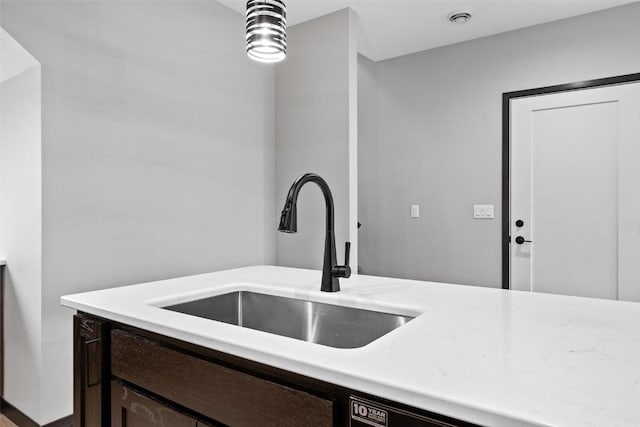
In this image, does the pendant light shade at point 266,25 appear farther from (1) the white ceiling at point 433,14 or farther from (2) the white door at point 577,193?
(2) the white door at point 577,193

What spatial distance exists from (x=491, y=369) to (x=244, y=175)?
2255 millimetres

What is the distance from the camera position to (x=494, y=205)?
3.20 meters

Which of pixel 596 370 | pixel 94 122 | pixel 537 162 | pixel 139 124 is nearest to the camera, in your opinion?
pixel 596 370

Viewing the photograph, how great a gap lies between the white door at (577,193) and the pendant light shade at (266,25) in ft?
8.10

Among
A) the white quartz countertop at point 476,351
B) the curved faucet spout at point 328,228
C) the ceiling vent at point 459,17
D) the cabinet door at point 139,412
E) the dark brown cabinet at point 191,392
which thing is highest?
the ceiling vent at point 459,17

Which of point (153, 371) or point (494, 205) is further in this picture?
point (494, 205)

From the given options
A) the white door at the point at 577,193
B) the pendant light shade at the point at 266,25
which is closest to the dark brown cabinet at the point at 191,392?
the pendant light shade at the point at 266,25

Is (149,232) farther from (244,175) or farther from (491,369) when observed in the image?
(491,369)

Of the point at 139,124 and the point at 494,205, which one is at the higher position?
the point at 139,124

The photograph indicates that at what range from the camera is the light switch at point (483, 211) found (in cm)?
322

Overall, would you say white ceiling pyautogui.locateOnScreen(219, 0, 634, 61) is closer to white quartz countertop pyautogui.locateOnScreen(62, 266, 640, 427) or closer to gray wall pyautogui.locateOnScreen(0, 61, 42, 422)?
gray wall pyautogui.locateOnScreen(0, 61, 42, 422)

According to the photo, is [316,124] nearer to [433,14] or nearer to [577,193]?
[433,14]

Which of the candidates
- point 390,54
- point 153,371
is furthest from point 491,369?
point 390,54

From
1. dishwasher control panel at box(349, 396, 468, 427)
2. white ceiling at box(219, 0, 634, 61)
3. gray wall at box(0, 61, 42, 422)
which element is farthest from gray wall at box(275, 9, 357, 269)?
Result: dishwasher control panel at box(349, 396, 468, 427)
